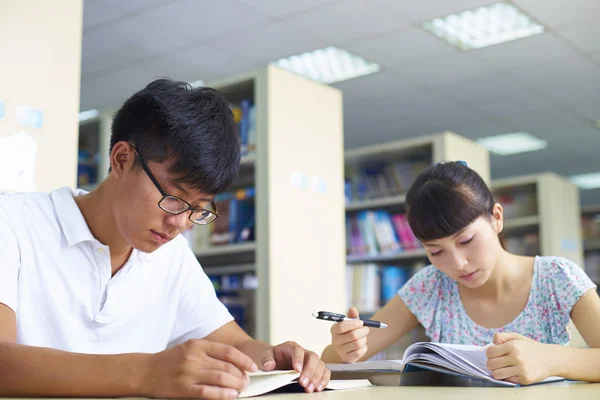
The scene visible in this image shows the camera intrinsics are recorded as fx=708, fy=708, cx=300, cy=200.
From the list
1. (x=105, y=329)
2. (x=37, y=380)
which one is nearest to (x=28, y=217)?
(x=105, y=329)

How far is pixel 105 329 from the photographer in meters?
1.35

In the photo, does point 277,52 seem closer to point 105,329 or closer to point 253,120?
point 253,120

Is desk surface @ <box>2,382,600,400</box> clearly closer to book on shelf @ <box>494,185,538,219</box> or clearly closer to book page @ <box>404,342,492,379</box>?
book page @ <box>404,342,492,379</box>

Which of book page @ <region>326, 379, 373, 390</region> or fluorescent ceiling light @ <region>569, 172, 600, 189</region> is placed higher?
fluorescent ceiling light @ <region>569, 172, 600, 189</region>

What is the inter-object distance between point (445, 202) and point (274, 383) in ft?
2.57

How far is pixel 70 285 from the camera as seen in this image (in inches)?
51.7

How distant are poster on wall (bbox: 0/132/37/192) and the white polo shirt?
913 mm

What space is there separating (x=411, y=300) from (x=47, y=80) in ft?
4.72

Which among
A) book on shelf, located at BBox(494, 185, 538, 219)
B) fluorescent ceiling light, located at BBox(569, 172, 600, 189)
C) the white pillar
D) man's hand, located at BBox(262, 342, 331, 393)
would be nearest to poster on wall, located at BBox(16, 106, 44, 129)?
the white pillar

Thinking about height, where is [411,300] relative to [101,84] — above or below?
below

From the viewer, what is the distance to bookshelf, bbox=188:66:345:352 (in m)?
3.08

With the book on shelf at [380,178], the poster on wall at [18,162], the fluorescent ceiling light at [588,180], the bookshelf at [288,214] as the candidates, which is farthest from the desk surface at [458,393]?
the fluorescent ceiling light at [588,180]

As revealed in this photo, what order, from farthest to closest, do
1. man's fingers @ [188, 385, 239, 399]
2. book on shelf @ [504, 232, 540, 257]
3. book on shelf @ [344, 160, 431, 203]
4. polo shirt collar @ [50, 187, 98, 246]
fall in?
book on shelf @ [504, 232, 540, 257]
book on shelf @ [344, 160, 431, 203]
polo shirt collar @ [50, 187, 98, 246]
man's fingers @ [188, 385, 239, 399]

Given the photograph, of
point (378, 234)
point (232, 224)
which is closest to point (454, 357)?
point (232, 224)
